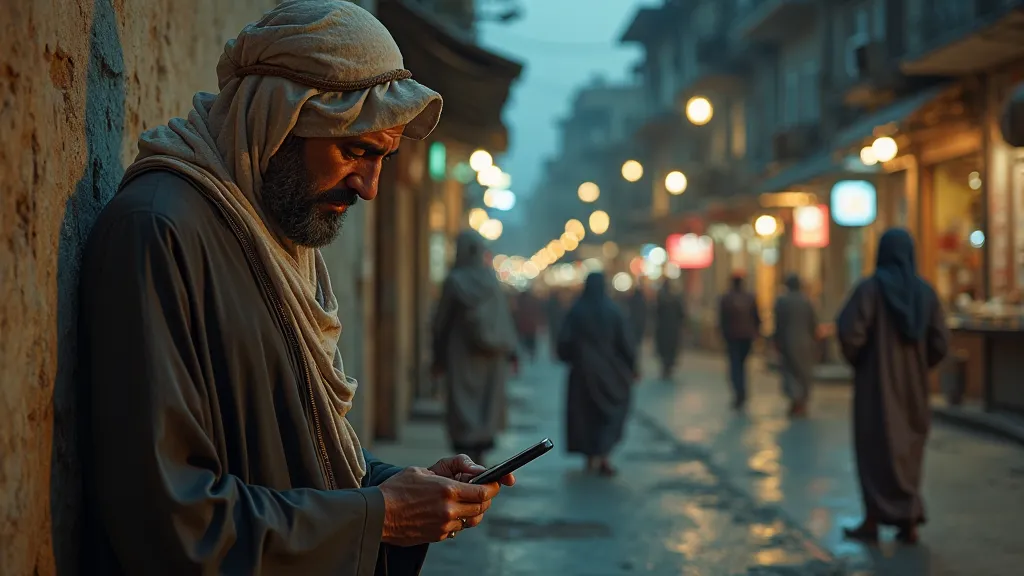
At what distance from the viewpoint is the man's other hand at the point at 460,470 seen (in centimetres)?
247

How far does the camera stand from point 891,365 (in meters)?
8.16

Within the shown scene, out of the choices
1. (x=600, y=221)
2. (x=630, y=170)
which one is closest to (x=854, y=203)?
(x=630, y=170)

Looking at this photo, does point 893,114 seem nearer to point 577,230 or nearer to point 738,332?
point 738,332

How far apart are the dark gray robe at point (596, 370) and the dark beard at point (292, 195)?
910 cm

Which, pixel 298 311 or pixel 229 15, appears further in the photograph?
pixel 229 15

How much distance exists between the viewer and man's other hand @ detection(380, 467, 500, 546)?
2.19m

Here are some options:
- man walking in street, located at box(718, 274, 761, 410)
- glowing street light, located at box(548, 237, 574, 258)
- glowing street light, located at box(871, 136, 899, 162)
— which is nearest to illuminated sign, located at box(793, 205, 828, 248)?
man walking in street, located at box(718, 274, 761, 410)

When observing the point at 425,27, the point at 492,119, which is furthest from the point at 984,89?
the point at 425,27

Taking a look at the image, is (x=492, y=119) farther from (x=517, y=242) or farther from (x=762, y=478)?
(x=517, y=242)

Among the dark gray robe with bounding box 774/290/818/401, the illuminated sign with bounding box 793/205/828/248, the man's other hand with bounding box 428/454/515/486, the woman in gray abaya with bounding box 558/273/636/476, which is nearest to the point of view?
the man's other hand with bounding box 428/454/515/486

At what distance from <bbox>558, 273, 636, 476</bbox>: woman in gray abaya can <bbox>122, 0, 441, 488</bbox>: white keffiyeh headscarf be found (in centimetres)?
900

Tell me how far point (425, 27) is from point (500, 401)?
3646mm

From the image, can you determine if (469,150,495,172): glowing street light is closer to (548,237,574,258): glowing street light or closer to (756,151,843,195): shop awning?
(756,151,843,195): shop awning

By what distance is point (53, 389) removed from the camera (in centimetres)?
202
